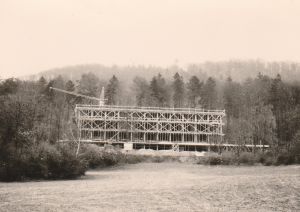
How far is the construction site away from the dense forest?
12.7ft

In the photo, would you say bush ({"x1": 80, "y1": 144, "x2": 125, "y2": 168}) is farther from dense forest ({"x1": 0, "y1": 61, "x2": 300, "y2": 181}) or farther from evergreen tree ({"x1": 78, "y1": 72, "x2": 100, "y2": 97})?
evergreen tree ({"x1": 78, "y1": 72, "x2": 100, "y2": 97})

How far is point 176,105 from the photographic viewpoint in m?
107

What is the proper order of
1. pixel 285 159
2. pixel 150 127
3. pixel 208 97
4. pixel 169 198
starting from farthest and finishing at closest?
pixel 208 97
pixel 150 127
pixel 285 159
pixel 169 198

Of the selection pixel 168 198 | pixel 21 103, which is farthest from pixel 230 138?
pixel 168 198

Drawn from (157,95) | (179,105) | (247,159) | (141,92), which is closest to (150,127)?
(157,95)

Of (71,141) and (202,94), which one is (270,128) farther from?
(202,94)

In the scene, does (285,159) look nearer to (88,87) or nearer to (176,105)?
(176,105)

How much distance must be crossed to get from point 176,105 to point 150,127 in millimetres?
21612

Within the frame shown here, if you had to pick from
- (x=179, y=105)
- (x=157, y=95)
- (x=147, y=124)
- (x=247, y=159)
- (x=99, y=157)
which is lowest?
(x=247, y=159)

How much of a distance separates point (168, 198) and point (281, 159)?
32.5m

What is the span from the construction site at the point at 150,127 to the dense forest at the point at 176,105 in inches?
152

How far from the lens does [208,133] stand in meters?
85.2

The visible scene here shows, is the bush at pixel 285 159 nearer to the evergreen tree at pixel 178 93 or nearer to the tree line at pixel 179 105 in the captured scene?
the tree line at pixel 179 105

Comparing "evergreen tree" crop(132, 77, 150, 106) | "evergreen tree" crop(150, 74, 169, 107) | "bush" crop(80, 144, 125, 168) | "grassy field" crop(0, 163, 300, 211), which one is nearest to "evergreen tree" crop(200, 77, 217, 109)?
"evergreen tree" crop(150, 74, 169, 107)
